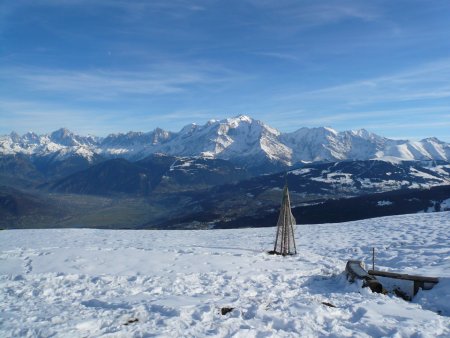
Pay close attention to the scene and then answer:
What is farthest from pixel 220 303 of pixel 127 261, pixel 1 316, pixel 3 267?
pixel 3 267

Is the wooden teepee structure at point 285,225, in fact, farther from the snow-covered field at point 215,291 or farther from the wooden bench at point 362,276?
the wooden bench at point 362,276

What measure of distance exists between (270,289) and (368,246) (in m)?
14.5

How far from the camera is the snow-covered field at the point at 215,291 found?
12.6 meters

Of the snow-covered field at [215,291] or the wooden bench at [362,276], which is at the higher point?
the wooden bench at [362,276]

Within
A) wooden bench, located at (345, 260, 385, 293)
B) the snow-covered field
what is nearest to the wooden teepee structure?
the snow-covered field

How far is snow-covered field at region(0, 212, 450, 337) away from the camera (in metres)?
12.6

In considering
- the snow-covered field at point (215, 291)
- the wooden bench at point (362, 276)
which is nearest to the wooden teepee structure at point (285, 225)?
the snow-covered field at point (215, 291)

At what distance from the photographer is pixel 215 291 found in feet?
58.2

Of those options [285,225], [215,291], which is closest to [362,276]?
[215,291]

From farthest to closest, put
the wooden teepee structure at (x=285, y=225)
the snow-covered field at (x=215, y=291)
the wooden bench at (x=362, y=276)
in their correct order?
the wooden teepee structure at (x=285, y=225), the wooden bench at (x=362, y=276), the snow-covered field at (x=215, y=291)

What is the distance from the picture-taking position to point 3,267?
869 inches

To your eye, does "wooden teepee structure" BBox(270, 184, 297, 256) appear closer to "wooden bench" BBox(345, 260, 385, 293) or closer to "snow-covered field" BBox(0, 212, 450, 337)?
"snow-covered field" BBox(0, 212, 450, 337)

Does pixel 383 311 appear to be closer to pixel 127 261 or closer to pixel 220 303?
pixel 220 303

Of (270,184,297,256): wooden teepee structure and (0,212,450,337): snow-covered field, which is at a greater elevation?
(270,184,297,256): wooden teepee structure
